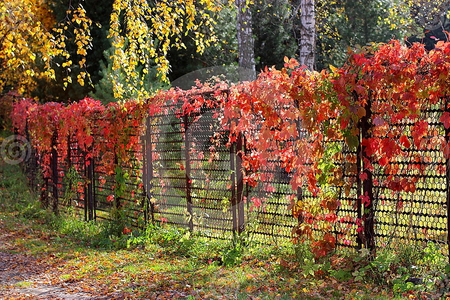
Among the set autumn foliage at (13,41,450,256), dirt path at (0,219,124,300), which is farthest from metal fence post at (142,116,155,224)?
dirt path at (0,219,124,300)

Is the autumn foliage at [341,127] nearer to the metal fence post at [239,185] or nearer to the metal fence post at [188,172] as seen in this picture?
the metal fence post at [239,185]

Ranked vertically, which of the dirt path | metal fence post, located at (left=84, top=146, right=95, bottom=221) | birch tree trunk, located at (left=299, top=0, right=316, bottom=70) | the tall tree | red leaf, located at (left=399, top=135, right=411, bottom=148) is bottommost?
the dirt path

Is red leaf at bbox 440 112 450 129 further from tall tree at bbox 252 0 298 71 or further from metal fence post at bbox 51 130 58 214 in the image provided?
tall tree at bbox 252 0 298 71

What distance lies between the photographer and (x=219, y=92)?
20.4 feet

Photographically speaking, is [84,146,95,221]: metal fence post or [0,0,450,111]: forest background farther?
[0,0,450,111]: forest background

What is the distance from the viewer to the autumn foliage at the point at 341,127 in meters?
4.61

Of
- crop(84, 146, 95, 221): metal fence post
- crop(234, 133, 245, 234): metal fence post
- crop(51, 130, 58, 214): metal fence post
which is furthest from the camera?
crop(51, 130, 58, 214): metal fence post

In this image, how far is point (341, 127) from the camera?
495 centimetres

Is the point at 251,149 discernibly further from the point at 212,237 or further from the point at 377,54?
the point at 377,54

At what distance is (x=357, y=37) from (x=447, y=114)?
52.3ft

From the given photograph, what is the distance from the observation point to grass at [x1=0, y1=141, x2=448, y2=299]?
15.5 ft

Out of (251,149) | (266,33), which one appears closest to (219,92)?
(251,149)

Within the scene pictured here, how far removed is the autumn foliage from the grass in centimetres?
32

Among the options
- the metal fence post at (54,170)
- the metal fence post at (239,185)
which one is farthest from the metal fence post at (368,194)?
the metal fence post at (54,170)
